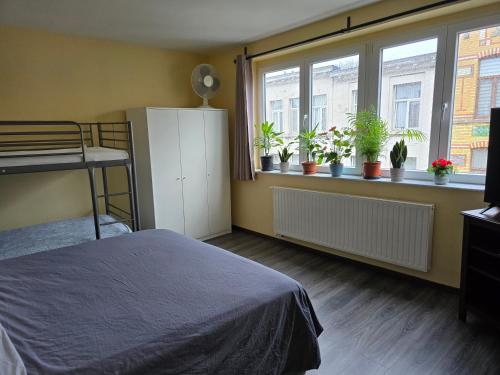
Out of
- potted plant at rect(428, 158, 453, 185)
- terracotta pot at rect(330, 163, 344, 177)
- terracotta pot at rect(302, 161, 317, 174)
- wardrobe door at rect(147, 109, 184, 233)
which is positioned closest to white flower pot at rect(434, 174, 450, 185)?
potted plant at rect(428, 158, 453, 185)

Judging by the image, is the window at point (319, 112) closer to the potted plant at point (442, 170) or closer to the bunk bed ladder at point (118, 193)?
the potted plant at point (442, 170)

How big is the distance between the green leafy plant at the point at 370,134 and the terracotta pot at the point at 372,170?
0.13 ft

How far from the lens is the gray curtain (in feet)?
12.5

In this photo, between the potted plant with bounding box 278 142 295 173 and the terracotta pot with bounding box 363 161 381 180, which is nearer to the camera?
the terracotta pot with bounding box 363 161 381 180

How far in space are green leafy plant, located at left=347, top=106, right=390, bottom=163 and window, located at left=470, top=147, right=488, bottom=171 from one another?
2.24 ft

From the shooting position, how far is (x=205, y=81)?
3.93 metres

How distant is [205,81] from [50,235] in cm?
240

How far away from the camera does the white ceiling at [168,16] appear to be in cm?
259

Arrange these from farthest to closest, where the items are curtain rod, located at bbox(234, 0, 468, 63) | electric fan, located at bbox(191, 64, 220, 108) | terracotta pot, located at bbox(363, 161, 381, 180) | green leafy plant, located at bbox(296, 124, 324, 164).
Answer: electric fan, located at bbox(191, 64, 220, 108) → green leafy plant, located at bbox(296, 124, 324, 164) → terracotta pot, located at bbox(363, 161, 381, 180) → curtain rod, located at bbox(234, 0, 468, 63)

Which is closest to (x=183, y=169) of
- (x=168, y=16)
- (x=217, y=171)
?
(x=217, y=171)

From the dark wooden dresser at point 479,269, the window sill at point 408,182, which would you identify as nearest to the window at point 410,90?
the window sill at point 408,182

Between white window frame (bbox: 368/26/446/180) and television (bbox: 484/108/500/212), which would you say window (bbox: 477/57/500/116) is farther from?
television (bbox: 484/108/500/212)

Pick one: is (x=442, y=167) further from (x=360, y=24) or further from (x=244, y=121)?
(x=244, y=121)

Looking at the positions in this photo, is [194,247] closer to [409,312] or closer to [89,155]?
[89,155]
